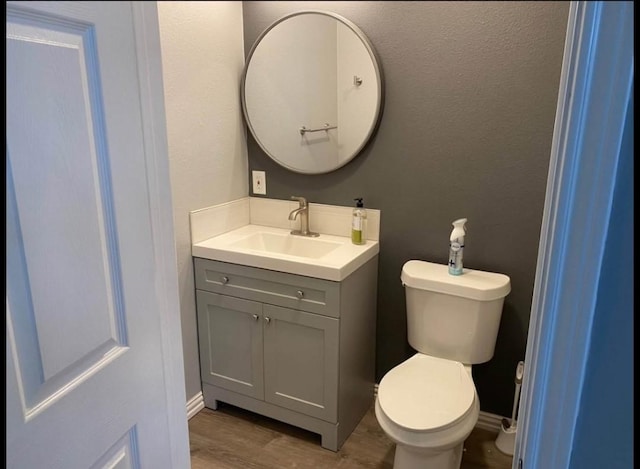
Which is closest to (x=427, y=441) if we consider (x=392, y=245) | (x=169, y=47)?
(x=392, y=245)

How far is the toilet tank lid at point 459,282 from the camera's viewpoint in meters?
1.54

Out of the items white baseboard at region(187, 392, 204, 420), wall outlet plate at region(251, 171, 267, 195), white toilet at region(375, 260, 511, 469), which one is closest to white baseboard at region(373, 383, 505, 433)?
white toilet at region(375, 260, 511, 469)

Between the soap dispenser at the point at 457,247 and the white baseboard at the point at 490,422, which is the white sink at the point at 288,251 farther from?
the white baseboard at the point at 490,422

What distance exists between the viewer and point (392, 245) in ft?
5.99

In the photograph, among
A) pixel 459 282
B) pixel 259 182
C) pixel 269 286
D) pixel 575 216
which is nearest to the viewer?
pixel 575 216

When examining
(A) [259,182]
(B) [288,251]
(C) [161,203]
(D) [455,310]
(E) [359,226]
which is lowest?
(D) [455,310]

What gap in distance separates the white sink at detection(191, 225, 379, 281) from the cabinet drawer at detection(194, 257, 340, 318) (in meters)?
0.03

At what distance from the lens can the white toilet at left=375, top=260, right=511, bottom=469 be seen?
1331 millimetres

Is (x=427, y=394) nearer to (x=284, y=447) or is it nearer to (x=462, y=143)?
(x=284, y=447)

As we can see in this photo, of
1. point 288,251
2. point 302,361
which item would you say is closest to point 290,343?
point 302,361

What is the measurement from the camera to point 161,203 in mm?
609

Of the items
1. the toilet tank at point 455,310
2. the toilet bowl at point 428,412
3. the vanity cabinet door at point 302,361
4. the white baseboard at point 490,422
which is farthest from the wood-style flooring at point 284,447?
the toilet tank at point 455,310

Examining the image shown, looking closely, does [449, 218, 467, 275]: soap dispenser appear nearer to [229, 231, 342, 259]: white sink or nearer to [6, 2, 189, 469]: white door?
[229, 231, 342, 259]: white sink

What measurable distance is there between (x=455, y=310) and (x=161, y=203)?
1.22 m
